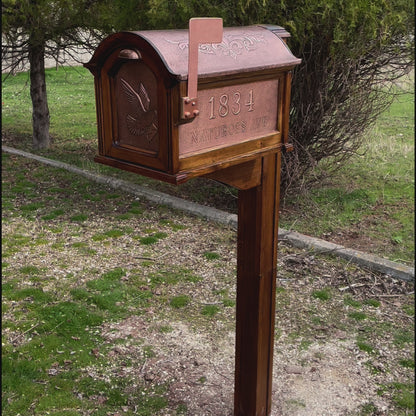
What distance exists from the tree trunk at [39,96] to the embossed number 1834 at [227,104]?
21.4 ft

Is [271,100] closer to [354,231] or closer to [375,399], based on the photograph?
[375,399]

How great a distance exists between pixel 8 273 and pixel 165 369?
1983 millimetres

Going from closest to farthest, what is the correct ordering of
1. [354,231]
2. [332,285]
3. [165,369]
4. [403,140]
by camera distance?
[165,369], [332,285], [354,231], [403,140]

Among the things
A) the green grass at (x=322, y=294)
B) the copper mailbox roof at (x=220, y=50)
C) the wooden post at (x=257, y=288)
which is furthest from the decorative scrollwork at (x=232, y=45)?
the green grass at (x=322, y=294)

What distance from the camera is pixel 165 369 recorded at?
11.7 feet

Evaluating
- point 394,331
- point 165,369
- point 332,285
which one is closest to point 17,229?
point 165,369

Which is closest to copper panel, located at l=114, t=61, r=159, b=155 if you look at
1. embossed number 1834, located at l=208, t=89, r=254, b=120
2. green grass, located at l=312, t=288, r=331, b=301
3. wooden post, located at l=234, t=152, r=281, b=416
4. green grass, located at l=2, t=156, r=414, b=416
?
embossed number 1834, located at l=208, t=89, r=254, b=120

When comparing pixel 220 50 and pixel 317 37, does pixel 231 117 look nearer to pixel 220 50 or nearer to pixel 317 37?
pixel 220 50

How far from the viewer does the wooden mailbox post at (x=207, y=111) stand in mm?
1916

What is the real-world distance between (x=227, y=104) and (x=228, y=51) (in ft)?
0.65

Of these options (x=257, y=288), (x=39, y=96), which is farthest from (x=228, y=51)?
(x=39, y=96)

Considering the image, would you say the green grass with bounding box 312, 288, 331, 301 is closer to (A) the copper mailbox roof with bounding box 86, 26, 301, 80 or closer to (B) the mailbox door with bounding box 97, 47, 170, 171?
(A) the copper mailbox roof with bounding box 86, 26, 301, 80

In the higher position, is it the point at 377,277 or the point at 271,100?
the point at 271,100

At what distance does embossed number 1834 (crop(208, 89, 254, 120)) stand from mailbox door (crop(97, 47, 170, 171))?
0.23 metres
